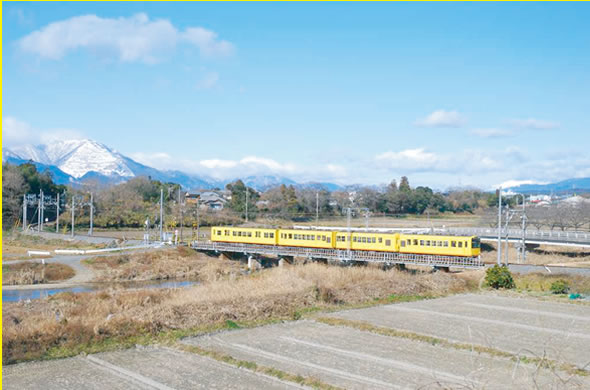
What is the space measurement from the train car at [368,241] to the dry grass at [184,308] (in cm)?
1042

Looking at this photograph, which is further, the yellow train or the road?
the yellow train

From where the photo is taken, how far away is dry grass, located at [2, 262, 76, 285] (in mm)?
29209

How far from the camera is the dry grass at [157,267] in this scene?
33125 millimetres

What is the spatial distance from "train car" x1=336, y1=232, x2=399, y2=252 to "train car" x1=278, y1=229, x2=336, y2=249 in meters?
0.65

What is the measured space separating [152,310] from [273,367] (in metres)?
5.15

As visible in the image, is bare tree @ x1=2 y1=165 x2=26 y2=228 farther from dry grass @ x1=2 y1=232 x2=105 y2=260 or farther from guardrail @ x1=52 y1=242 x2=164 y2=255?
guardrail @ x1=52 y1=242 x2=164 y2=255

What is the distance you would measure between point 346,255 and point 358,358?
2430 centimetres

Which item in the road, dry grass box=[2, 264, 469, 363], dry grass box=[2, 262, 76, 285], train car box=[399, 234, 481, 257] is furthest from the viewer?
train car box=[399, 234, 481, 257]

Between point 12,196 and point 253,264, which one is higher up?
point 12,196

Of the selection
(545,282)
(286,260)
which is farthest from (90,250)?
(545,282)

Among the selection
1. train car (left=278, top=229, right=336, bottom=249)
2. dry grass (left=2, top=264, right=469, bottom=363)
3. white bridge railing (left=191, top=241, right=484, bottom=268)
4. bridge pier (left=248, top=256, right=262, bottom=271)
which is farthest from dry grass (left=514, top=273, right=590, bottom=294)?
bridge pier (left=248, top=256, right=262, bottom=271)

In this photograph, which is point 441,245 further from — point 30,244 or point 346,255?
point 30,244

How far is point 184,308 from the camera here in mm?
15391

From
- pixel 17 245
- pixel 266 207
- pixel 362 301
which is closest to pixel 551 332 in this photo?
pixel 362 301
